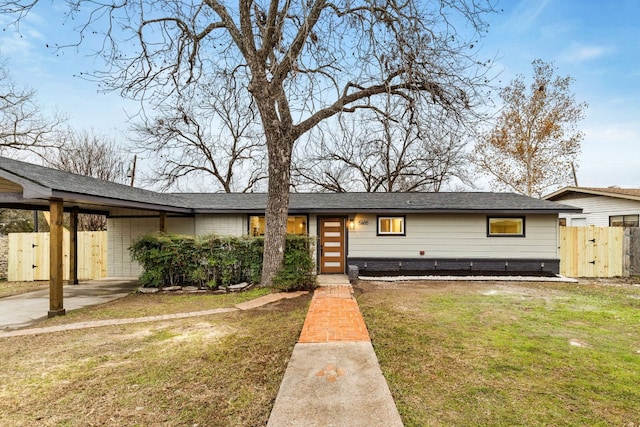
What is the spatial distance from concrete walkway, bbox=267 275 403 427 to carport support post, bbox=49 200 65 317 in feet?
15.6

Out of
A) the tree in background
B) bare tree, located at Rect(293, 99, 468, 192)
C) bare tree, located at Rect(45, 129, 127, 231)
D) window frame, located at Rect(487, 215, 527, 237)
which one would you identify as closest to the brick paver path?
window frame, located at Rect(487, 215, 527, 237)

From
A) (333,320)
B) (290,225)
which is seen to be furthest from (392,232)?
(333,320)

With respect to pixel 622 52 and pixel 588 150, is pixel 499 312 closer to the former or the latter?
pixel 622 52

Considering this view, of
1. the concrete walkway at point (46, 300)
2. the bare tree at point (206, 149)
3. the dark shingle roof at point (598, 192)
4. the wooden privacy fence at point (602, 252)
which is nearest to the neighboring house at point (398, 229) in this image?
the wooden privacy fence at point (602, 252)

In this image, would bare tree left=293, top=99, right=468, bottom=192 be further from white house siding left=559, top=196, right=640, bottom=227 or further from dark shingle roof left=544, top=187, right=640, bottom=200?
white house siding left=559, top=196, right=640, bottom=227

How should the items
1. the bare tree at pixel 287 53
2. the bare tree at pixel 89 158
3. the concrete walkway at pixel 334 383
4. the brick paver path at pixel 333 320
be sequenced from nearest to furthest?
1. the concrete walkway at pixel 334 383
2. the brick paver path at pixel 333 320
3. the bare tree at pixel 287 53
4. the bare tree at pixel 89 158

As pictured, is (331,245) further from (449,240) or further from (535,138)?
(535,138)

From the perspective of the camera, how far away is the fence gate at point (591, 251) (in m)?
9.71

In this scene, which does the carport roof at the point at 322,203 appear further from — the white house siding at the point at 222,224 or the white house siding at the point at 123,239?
the white house siding at the point at 123,239

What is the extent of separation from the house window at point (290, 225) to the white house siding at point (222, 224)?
0.21 metres

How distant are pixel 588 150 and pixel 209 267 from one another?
70.8 feet

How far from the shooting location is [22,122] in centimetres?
1502

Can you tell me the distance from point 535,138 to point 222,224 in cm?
1879

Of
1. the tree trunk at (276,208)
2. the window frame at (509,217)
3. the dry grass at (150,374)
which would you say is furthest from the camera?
the window frame at (509,217)
